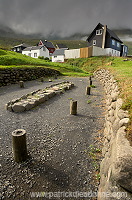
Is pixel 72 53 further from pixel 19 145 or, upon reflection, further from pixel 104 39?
pixel 19 145

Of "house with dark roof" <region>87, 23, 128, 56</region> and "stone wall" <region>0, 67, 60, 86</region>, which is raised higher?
"house with dark roof" <region>87, 23, 128, 56</region>

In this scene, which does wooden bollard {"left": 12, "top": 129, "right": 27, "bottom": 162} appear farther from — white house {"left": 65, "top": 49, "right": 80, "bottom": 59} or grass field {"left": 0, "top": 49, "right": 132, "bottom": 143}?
white house {"left": 65, "top": 49, "right": 80, "bottom": 59}

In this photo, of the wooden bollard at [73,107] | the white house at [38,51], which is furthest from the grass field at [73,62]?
the white house at [38,51]

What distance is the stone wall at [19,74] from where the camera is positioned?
1341 centimetres

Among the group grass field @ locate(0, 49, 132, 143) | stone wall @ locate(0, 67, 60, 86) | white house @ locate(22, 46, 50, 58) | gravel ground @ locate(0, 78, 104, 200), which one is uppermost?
white house @ locate(22, 46, 50, 58)

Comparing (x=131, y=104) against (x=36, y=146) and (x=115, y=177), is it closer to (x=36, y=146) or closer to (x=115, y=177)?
(x=115, y=177)

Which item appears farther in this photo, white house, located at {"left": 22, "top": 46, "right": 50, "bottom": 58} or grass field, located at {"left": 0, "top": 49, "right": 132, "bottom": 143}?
white house, located at {"left": 22, "top": 46, "right": 50, "bottom": 58}

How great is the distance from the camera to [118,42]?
43.8 m

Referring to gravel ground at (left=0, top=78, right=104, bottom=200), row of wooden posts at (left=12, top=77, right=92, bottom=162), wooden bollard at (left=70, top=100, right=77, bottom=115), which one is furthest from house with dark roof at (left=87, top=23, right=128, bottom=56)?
row of wooden posts at (left=12, top=77, right=92, bottom=162)

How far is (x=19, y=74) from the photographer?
1545 cm

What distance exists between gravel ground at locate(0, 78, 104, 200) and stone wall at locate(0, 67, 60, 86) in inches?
300

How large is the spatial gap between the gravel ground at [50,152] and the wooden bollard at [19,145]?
0.18 meters

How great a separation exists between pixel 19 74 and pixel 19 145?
13636mm

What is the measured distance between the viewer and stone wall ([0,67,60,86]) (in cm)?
1341
